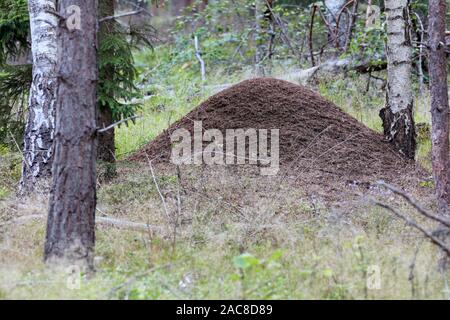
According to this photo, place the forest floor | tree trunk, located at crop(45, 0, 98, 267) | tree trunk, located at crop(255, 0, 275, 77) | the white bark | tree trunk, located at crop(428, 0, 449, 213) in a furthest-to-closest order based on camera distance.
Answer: tree trunk, located at crop(255, 0, 275, 77)
the white bark
tree trunk, located at crop(428, 0, 449, 213)
tree trunk, located at crop(45, 0, 98, 267)
the forest floor

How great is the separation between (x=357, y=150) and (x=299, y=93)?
51.9 inches

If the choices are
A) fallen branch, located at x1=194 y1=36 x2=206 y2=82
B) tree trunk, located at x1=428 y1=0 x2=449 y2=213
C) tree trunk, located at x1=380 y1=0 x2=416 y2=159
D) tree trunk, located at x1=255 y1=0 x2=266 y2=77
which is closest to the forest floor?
tree trunk, located at x1=428 y1=0 x2=449 y2=213

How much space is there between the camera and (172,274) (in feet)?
17.5

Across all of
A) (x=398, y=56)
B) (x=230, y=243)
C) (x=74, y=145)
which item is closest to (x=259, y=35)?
(x=398, y=56)

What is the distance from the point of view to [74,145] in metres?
5.33

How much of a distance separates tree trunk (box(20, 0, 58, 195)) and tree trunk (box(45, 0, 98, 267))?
8.14ft

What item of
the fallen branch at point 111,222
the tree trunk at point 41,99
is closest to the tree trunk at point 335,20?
the tree trunk at point 41,99

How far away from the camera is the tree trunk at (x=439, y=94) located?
726 cm

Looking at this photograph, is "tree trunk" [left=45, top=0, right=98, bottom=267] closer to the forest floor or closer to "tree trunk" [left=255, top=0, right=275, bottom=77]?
the forest floor

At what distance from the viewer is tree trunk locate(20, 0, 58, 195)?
25.5ft

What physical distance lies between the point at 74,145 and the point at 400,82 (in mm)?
5635

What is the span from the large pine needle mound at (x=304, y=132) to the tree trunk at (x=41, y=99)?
1.51m

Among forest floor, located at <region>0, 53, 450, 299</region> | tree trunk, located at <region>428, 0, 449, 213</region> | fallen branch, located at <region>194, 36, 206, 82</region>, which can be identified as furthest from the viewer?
fallen branch, located at <region>194, 36, 206, 82</region>

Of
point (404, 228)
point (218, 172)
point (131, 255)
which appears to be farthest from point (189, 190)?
point (404, 228)
